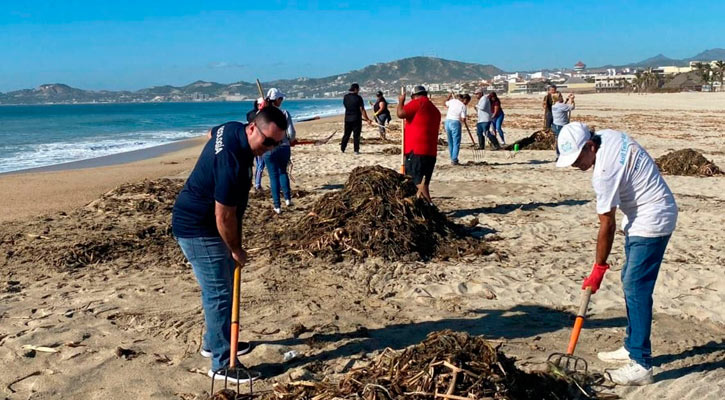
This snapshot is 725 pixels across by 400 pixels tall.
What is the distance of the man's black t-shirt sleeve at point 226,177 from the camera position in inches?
151

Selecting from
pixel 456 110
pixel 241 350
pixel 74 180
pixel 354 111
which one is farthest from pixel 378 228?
pixel 74 180

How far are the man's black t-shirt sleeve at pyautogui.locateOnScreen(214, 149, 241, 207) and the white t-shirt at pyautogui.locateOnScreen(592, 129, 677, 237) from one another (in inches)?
82.4

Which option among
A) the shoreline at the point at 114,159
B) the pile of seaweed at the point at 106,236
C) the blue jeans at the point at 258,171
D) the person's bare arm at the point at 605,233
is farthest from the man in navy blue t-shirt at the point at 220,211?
the shoreline at the point at 114,159

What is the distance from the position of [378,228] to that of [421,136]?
1.99 metres

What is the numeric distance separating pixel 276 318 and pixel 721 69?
113819 mm

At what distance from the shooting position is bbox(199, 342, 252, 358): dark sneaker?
4.67 meters

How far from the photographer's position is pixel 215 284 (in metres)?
4.32

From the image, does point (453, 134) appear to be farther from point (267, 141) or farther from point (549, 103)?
point (267, 141)

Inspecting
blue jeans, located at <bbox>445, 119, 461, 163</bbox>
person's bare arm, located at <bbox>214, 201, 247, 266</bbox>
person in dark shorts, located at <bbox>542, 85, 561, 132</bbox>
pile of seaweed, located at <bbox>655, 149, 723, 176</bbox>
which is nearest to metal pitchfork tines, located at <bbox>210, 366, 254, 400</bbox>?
person's bare arm, located at <bbox>214, 201, 247, 266</bbox>

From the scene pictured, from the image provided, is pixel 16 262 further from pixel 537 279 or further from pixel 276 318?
pixel 537 279

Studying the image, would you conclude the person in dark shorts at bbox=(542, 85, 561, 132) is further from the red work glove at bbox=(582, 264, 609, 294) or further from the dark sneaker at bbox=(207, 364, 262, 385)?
the dark sneaker at bbox=(207, 364, 262, 385)

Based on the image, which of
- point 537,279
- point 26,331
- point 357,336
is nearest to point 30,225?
point 26,331

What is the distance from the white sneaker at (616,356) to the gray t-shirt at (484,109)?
12.2 m

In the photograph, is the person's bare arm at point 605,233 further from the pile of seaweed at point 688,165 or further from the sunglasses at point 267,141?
the pile of seaweed at point 688,165
